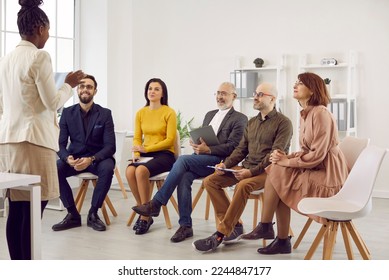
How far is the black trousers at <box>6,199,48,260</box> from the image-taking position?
2.94 meters

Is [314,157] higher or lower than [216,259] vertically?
higher

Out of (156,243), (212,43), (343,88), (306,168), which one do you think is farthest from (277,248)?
(212,43)

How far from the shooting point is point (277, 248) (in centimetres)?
390

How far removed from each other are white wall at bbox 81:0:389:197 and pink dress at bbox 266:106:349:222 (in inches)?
108

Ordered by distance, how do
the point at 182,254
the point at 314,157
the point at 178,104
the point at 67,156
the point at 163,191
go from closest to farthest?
the point at 314,157, the point at 182,254, the point at 163,191, the point at 67,156, the point at 178,104

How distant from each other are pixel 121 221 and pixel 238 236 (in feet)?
4.00

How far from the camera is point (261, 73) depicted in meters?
6.87

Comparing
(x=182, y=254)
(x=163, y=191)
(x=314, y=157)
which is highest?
(x=314, y=157)

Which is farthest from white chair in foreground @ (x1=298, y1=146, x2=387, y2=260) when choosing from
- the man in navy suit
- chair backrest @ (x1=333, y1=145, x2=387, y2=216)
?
the man in navy suit

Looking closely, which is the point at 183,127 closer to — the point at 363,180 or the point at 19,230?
the point at 363,180

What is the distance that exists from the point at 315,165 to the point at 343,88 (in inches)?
115

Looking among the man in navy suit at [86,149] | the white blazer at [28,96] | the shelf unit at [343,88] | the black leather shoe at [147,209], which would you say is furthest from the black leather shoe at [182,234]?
the shelf unit at [343,88]
